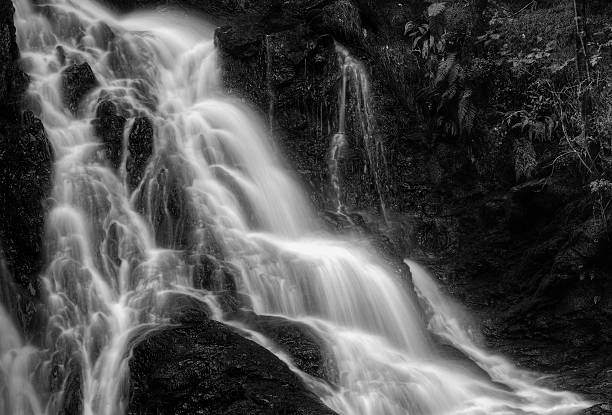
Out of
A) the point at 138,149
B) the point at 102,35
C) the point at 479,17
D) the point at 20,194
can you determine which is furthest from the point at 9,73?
the point at 479,17

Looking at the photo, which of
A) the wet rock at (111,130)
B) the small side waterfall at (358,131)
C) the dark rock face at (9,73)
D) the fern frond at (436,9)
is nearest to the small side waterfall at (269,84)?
the small side waterfall at (358,131)

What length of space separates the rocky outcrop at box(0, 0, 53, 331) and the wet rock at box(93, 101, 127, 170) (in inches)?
38.6

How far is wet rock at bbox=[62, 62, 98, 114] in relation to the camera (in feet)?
36.1

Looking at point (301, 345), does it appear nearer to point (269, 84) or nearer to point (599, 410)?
point (599, 410)

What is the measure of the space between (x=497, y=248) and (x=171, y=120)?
7145mm

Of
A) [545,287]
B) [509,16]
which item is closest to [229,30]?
[509,16]

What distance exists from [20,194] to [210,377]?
4.68 meters

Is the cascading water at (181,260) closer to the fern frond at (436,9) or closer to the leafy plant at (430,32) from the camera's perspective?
the leafy plant at (430,32)

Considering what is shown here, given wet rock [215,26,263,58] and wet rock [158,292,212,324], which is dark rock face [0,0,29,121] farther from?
wet rock [215,26,263,58]

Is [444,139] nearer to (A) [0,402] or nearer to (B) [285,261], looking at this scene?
(B) [285,261]

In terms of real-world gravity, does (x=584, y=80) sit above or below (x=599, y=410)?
above

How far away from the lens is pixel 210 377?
6344mm

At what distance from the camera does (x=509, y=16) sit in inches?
541

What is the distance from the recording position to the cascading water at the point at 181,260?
7.39 meters
